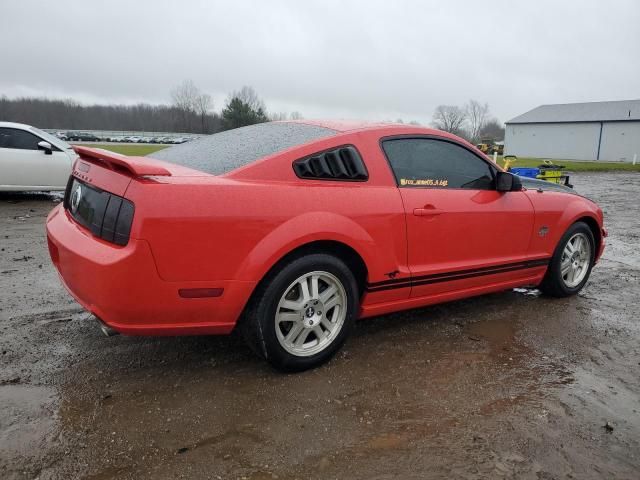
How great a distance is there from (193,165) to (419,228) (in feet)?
5.01

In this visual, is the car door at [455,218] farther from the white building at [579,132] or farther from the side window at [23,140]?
the white building at [579,132]

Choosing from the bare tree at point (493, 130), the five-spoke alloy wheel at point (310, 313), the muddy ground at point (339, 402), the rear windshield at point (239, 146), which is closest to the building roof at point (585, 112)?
the bare tree at point (493, 130)

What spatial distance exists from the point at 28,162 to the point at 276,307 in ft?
29.0

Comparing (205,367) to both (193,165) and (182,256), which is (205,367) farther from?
(193,165)

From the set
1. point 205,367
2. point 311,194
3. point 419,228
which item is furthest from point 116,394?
point 419,228

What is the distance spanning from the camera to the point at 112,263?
2406 mm

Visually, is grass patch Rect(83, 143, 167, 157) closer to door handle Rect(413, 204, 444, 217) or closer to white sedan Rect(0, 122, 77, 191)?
white sedan Rect(0, 122, 77, 191)

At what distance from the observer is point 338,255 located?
120 inches

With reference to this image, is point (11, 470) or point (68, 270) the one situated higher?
point (68, 270)

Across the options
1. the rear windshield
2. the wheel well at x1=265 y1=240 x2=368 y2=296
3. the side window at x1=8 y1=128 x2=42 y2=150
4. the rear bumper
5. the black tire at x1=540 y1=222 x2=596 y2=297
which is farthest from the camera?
the side window at x1=8 y1=128 x2=42 y2=150

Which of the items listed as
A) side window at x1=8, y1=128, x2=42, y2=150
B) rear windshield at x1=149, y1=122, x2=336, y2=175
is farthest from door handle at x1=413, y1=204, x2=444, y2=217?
side window at x1=8, y1=128, x2=42, y2=150

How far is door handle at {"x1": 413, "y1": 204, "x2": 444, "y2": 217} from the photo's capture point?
3292 millimetres

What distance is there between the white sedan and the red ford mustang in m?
7.38

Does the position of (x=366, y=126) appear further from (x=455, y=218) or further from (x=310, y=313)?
(x=310, y=313)
